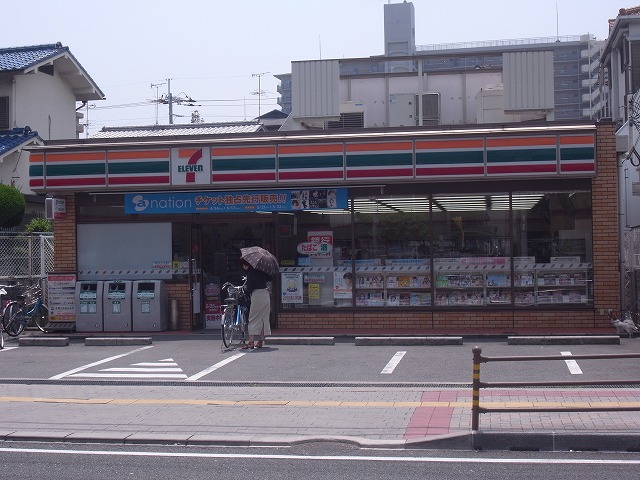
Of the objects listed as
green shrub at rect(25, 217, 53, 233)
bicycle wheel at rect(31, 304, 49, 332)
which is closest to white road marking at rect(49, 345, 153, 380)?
bicycle wheel at rect(31, 304, 49, 332)

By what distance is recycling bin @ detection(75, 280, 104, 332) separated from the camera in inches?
719

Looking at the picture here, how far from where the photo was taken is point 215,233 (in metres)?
18.6

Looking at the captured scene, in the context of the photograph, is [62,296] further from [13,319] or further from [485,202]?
[485,202]

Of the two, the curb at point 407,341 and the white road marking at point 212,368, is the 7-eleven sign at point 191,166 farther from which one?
the curb at point 407,341

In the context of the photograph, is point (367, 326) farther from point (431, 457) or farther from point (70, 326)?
point (431, 457)

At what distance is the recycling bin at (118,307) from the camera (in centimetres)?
1814

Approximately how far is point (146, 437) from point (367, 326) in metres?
9.17

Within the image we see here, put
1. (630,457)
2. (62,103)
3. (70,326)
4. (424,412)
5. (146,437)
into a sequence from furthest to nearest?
(62,103)
(70,326)
(424,412)
(146,437)
(630,457)

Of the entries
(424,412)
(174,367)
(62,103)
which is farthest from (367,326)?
(62,103)

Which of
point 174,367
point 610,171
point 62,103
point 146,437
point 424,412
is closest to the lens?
point 146,437

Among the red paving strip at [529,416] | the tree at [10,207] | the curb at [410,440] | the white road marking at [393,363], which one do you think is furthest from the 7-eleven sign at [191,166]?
the curb at [410,440]

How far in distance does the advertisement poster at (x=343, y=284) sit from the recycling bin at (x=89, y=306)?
5198mm

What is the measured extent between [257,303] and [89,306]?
4.87 m

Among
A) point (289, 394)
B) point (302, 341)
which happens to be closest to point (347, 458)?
point (289, 394)
